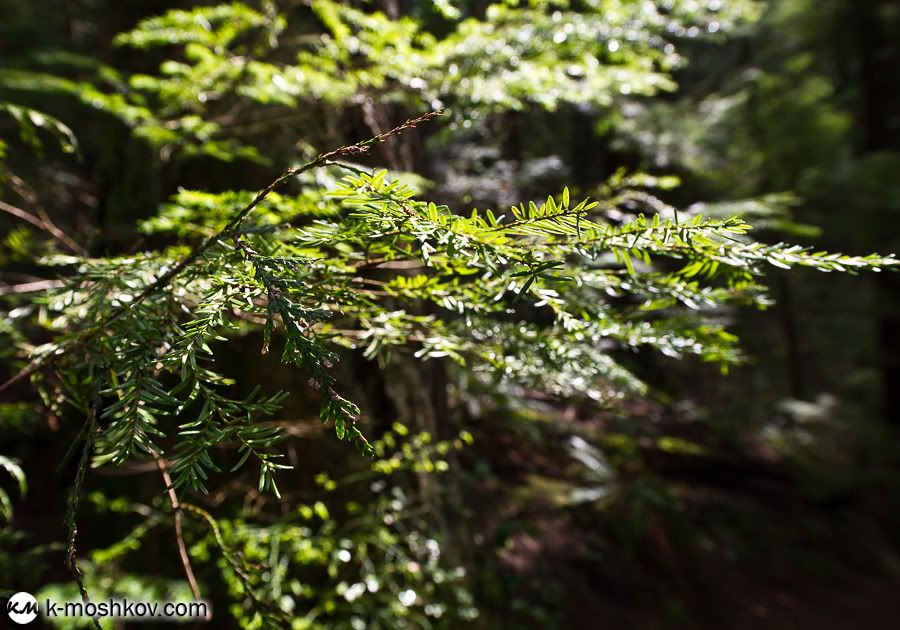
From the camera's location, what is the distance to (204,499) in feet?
8.38

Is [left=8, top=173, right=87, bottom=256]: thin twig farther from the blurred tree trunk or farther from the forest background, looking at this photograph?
the blurred tree trunk

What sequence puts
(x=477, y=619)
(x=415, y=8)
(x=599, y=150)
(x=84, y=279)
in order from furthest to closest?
1. (x=599, y=150)
2. (x=415, y=8)
3. (x=477, y=619)
4. (x=84, y=279)

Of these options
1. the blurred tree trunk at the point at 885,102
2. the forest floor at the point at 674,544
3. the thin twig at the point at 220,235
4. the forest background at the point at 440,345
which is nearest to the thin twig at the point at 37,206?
the forest background at the point at 440,345

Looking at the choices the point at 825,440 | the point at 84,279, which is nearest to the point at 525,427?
the point at 84,279

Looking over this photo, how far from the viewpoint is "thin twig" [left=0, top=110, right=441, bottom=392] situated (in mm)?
788

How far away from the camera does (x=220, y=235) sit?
0.89m

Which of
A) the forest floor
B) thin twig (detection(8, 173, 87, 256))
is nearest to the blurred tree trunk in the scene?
the forest floor

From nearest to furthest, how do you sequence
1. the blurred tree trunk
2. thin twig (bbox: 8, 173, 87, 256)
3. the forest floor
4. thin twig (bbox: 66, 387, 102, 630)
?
1. thin twig (bbox: 66, 387, 102, 630)
2. thin twig (bbox: 8, 173, 87, 256)
3. the forest floor
4. the blurred tree trunk

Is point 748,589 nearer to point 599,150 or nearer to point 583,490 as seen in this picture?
point 583,490

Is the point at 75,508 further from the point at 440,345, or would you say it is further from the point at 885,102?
the point at 885,102

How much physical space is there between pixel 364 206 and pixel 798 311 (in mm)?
11140

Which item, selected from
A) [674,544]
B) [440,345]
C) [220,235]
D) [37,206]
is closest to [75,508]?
[220,235]

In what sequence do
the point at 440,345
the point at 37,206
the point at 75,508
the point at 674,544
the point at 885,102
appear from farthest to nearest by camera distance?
the point at 885,102 → the point at 674,544 → the point at 37,206 → the point at 440,345 → the point at 75,508

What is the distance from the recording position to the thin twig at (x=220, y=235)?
2.59ft
